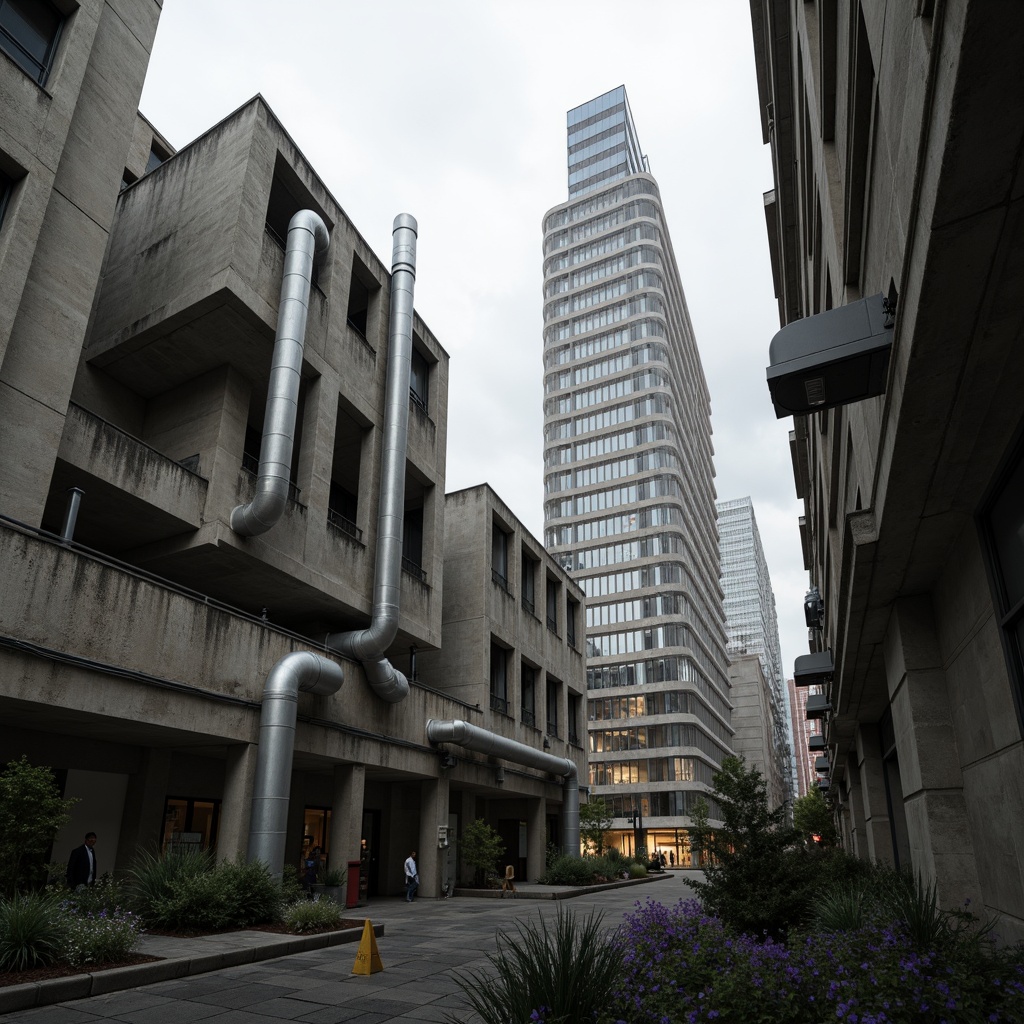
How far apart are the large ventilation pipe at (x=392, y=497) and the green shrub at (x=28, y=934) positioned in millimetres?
12495

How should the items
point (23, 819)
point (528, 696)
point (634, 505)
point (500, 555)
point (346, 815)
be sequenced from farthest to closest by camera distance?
point (634, 505)
point (528, 696)
point (500, 555)
point (346, 815)
point (23, 819)

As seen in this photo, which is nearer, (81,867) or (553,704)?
(81,867)

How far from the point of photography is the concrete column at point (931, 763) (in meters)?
9.60

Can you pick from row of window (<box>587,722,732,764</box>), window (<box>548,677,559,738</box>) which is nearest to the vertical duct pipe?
window (<box>548,677,559,738</box>)

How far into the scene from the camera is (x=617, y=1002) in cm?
569

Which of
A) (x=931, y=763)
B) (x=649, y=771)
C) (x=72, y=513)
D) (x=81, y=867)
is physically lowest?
(x=81, y=867)

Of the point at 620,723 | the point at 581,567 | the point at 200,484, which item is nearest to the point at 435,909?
the point at 200,484

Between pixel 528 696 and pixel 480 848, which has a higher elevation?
pixel 528 696

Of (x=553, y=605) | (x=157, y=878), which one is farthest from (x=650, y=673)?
(x=157, y=878)

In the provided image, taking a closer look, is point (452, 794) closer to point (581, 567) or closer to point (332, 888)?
point (332, 888)

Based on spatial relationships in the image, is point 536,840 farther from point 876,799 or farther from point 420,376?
point 420,376

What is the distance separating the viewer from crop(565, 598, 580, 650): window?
43.5 m

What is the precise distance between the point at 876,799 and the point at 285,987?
48.4ft

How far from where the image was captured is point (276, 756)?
17.4 meters
